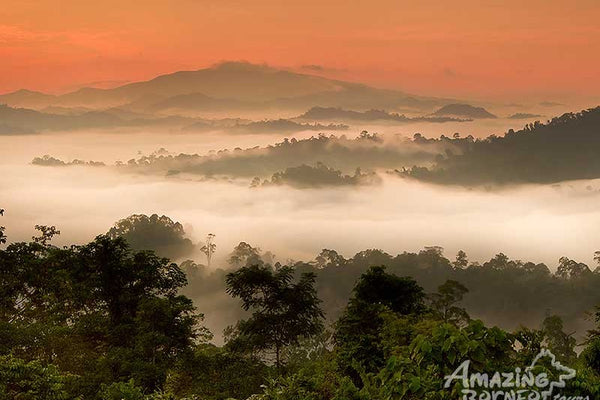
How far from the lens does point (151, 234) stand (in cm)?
17538

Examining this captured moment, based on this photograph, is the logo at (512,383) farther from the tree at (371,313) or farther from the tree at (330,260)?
the tree at (330,260)

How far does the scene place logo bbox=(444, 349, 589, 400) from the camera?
31.0 feet

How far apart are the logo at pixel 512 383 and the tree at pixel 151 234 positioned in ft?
520

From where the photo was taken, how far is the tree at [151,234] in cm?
16975

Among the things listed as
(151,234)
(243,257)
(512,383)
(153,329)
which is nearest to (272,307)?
(153,329)

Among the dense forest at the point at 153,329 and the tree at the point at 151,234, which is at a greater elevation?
the tree at the point at 151,234

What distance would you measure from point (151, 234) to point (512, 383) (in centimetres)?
17252

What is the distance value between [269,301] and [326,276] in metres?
125

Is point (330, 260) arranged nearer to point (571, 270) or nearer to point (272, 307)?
point (571, 270)

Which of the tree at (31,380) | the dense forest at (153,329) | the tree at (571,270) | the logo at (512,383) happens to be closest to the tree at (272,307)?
the dense forest at (153,329)

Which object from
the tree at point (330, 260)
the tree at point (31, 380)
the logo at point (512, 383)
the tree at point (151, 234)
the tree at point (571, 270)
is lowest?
the tree at point (571, 270)

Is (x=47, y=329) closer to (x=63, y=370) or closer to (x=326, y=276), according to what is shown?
(x=63, y=370)

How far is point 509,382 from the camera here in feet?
31.3

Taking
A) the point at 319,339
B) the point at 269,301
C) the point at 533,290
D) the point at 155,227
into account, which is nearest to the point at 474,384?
the point at 269,301
